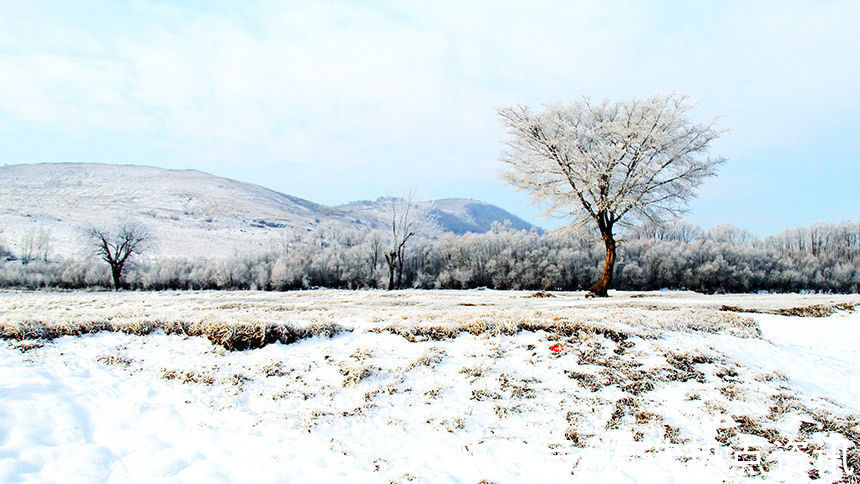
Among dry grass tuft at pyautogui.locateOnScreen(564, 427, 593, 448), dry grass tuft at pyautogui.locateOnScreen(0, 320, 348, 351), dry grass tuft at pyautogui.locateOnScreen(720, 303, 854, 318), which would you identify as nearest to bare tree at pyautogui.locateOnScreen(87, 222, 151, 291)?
dry grass tuft at pyautogui.locateOnScreen(0, 320, 348, 351)

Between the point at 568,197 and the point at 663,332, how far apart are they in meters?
12.0

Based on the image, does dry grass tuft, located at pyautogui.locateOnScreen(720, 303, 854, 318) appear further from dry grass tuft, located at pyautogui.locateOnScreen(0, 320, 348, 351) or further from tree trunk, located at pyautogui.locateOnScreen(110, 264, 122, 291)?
tree trunk, located at pyautogui.locateOnScreen(110, 264, 122, 291)

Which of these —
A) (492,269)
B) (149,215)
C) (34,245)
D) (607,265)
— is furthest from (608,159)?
(149,215)

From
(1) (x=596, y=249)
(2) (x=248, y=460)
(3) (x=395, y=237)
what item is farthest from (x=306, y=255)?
(2) (x=248, y=460)

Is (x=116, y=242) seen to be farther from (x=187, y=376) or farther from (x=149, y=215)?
(x=149, y=215)

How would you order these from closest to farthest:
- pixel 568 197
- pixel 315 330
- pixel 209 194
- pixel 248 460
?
pixel 248 460 → pixel 315 330 → pixel 568 197 → pixel 209 194

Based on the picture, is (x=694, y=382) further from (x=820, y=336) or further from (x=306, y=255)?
(x=306, y=255)

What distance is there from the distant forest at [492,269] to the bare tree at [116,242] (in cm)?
310

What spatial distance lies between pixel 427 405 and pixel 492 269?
1685 inches

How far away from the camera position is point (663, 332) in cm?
875

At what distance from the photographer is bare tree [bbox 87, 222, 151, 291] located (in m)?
43.7

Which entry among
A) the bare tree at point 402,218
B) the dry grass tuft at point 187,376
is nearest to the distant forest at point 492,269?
the bare tree at point 402,218

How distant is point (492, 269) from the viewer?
4788 cm

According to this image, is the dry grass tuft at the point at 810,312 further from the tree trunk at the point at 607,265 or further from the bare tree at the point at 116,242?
the bare tree at the point at 116,242
